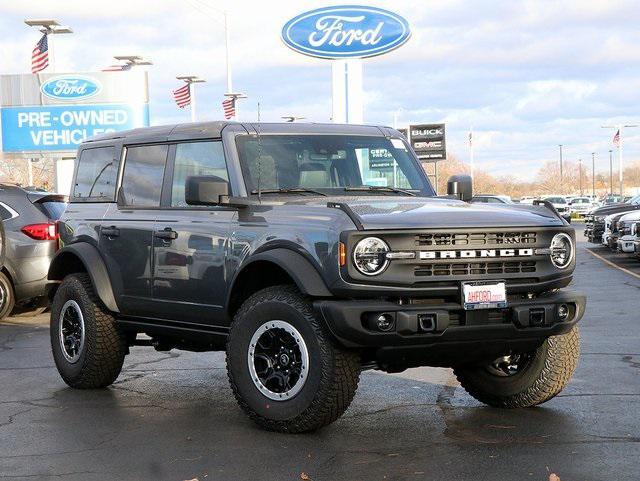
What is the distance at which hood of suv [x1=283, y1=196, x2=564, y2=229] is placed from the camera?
654cm

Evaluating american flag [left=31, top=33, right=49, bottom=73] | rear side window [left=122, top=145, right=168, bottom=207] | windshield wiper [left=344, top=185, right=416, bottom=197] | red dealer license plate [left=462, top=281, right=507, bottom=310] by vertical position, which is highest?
american flag [left=31, top=33, right=49, bottom=73]

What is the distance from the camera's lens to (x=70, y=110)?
39.1m

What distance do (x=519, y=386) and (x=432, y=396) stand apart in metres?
0.83

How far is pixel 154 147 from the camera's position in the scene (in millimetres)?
8469

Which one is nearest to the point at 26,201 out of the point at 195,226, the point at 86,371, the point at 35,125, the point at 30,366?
the point at 30,366

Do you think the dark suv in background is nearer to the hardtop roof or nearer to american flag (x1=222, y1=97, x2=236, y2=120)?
the hardtop roof

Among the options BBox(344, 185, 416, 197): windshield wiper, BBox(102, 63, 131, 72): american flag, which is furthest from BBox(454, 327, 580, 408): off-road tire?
BBox(102, 63, 131, 72): american flag

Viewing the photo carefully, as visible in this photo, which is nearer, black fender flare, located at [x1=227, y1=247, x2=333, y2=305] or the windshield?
black fender flare, located at [x1=227, y1=247, x2=333, y2=305]

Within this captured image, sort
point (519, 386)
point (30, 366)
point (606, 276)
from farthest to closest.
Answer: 1. point (606, 276)
2. point (30, 366)
3. point (519, 386)

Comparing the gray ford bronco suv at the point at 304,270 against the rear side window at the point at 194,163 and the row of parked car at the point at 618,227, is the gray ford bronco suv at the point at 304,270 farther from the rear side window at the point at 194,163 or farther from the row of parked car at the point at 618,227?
the row of parked car at the point at 618,227

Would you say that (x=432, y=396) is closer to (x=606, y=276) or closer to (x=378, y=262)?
(x=378, y=262)

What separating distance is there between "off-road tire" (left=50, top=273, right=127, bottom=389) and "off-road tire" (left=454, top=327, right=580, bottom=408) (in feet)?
8.74

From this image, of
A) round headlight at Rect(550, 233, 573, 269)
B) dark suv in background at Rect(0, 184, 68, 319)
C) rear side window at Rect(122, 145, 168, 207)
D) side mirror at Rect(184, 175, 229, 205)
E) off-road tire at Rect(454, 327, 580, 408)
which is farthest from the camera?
dark suv in background at Rect(0, 184, 68, 319)

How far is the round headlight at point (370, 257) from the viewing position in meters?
6.42
